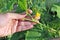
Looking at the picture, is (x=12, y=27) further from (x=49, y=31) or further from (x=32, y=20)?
(x=49, y=31)

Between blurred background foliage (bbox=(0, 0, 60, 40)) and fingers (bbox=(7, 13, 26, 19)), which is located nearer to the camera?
fingers (bbox=(7, 13, 26, 19))

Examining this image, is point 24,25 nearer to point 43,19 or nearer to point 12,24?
point 12,24

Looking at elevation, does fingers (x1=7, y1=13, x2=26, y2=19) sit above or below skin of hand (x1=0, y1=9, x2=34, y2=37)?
above

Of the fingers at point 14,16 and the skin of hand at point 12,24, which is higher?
the fingers at point 14,16

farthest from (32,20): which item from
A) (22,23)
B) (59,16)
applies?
(59,16)

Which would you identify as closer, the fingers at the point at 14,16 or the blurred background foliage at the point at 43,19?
the fingers at the point at 14,16

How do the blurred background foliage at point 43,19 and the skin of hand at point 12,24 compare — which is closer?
the skin of hand at point 12,24
